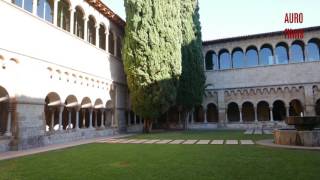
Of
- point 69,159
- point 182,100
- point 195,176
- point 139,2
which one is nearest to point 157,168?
point 195,176

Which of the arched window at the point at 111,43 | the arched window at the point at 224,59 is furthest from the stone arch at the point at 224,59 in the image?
the arched window at the point at 111,43

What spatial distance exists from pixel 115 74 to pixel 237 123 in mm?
12958

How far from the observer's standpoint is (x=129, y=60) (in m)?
18.4

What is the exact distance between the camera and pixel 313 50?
25.4m

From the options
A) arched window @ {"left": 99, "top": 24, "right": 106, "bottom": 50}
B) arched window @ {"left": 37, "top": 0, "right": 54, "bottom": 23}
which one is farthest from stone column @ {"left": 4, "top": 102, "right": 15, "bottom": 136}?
arched window @ {"left": 99, "top": 24, "right": 106, "bottom": 50}

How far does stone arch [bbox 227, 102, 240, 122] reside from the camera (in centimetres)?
2756

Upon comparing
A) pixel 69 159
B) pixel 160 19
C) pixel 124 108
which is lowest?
pixel 69 159

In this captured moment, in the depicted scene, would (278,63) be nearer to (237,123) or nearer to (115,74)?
(237,123)

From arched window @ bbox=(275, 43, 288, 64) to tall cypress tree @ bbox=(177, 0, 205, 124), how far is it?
794 cm

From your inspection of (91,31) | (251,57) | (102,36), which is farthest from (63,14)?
(251,57)

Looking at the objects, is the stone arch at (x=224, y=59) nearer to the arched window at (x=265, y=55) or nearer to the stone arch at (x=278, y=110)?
the arched window at (x=265, y=55)

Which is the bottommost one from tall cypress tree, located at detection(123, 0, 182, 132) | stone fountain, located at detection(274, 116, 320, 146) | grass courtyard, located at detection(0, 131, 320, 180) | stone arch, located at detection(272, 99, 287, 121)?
grass courtyard, located at detection(0, 131, 320, 180)

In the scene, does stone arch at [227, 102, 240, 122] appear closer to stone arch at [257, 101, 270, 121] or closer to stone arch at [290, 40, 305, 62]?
stone arch at [257, 101, 270, 121]

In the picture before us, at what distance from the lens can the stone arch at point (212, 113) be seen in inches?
1110
